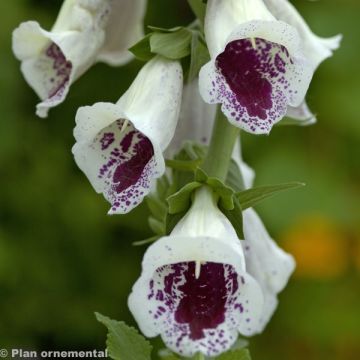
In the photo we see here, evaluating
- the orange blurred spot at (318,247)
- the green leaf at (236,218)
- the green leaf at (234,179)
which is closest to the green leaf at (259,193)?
the green leaf at (236,218)

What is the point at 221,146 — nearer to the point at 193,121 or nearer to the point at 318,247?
the point at 193,121

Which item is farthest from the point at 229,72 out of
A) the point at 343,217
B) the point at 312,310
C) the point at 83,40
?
the point at 312,310

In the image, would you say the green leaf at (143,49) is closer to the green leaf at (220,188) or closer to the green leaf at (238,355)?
the green leaf at (220,188)

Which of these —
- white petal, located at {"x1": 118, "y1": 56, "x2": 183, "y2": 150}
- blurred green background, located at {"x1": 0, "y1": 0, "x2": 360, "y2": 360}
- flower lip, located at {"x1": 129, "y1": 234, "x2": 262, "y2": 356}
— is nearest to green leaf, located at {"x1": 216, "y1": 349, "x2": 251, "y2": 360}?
flower lip, located at {"x1": 129, "y1": 234, "x2": 262, "y2": 356}

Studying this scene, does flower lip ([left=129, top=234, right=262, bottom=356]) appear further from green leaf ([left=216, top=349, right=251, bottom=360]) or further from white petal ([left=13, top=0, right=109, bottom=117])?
white petal ([left=13, top=0, right=109, bottom=117])

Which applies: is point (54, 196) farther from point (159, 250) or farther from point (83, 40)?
point (159, 250)

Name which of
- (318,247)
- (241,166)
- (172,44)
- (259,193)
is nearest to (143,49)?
(172,44)
